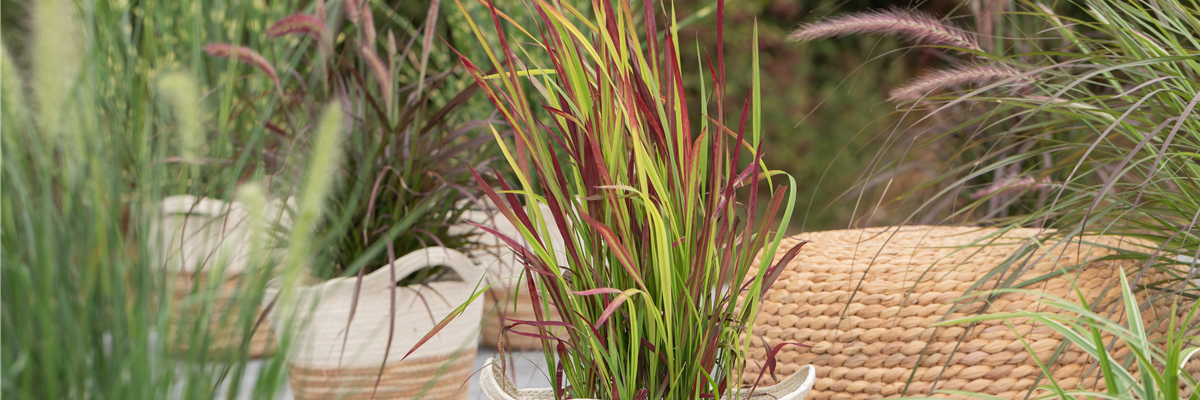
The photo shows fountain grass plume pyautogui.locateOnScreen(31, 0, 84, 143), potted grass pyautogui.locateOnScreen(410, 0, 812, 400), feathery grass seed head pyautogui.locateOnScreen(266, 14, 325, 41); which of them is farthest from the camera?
feathery grass seed head pyautogui.locateOnScreen(266, 14, 325, 41)

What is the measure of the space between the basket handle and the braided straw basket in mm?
477

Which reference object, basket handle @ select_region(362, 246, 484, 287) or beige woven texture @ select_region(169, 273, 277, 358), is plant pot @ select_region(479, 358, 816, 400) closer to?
beige woven texture @ select_region(169, 273, 277, 358)

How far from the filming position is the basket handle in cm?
110

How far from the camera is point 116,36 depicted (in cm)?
180

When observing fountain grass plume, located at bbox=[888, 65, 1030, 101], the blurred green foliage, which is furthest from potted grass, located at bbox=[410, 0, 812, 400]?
the blurred green foliage

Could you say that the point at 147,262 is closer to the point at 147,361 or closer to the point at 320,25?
the point at 147,361

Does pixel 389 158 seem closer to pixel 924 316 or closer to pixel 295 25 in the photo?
pixel 295 25

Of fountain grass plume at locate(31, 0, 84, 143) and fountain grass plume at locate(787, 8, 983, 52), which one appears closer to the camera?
fountain grass plume at locate(31, 0, 84, 143)

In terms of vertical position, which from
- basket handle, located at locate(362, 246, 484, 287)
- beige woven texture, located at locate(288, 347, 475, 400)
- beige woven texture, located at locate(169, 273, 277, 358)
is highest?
beige woven texture, located at locate(169, 273, 277, 358)

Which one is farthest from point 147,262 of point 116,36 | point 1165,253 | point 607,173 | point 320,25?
point 116,36

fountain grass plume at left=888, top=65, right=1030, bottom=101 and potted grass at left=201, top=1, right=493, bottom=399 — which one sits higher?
fountain grass plume at left=888, top=65, right=1030, bottom=101

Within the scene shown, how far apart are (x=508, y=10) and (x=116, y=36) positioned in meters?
0.96

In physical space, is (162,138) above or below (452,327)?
above

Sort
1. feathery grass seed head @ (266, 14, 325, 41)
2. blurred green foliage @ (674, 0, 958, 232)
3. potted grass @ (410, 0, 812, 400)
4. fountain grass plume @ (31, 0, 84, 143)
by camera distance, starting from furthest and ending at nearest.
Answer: blurred green foliage @ (674, 0, 958, 232) < feathery grass seed head @ (266, 14, 325, 41) < potted grass @ (410, 0, 812, 400) < fountain grass plume @ (31, 0, 84, 143)
